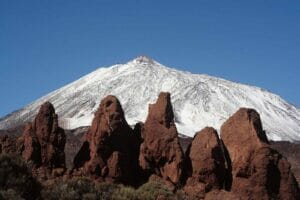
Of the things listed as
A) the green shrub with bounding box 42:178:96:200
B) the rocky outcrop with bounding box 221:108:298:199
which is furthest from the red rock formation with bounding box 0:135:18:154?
the rocky outcrop with bounding box 221:108:298:199

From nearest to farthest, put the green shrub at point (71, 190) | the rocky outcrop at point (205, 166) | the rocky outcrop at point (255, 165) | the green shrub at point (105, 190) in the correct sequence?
1. the green shrub at point (71, 190)
2. the green shrub at point (105, 190)
3. the rocky outcrop at point (255, 165)
4. the rocky outcrop at point (205, 166)

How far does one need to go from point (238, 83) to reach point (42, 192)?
137m

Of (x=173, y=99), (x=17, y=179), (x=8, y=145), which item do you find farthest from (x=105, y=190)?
(x=173, y=99)

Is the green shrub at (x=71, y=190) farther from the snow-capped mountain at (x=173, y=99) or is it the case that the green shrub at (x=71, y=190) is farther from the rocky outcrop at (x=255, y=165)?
the snow-capped mountain at (x=173, y=99)

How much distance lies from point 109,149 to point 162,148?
213 cm

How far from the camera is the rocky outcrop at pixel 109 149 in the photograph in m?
29.3

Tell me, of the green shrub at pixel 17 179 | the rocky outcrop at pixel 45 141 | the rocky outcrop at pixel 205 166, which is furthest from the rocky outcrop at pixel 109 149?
the green shrub at pixel 17 179

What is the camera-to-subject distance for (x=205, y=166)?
2941 centimetres

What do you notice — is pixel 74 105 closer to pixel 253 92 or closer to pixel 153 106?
pixel 253 92

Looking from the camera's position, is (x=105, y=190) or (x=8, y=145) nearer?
(x=105, y=190)

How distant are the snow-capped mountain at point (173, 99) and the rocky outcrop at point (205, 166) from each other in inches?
3353

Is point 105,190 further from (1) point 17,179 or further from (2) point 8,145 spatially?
(2) point 8,145

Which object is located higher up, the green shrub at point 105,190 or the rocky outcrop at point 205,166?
the rocky outcrop at point 205,166

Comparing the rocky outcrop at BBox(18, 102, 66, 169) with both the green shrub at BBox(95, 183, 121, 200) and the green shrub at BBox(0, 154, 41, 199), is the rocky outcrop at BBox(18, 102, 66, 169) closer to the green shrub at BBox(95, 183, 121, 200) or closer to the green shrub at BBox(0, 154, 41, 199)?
the green shrub at BBox(95, 183, 121, 200)
